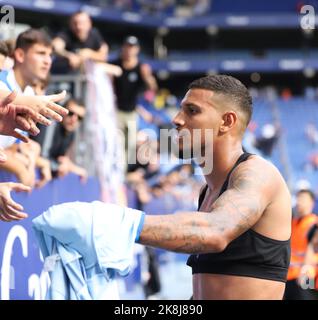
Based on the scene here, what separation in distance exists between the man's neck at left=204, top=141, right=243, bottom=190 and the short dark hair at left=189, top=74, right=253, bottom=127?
144 mm

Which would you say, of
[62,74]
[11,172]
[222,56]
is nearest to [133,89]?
[62,74]

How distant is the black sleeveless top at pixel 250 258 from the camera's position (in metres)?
3.39

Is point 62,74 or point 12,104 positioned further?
point 62,74

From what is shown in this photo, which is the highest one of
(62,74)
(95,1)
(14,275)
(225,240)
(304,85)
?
(95,1)

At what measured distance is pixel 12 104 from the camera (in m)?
3.08

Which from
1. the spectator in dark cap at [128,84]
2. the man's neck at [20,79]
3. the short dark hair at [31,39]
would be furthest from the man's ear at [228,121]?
the spectator in dark cap at [128,84]

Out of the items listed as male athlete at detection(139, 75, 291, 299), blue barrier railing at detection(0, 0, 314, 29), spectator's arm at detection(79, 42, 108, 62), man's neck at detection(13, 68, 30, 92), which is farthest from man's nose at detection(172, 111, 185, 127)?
blue barrier railing at detection(0, 0, 314, 29)

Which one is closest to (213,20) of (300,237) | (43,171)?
(300,237)

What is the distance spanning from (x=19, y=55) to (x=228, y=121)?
273 cm

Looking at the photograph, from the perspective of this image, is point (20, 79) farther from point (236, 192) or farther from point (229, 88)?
point (236, 192)

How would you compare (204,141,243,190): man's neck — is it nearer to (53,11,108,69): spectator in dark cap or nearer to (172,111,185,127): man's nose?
(172,111,185,127): man's nose

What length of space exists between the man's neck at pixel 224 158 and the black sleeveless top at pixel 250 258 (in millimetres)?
97
